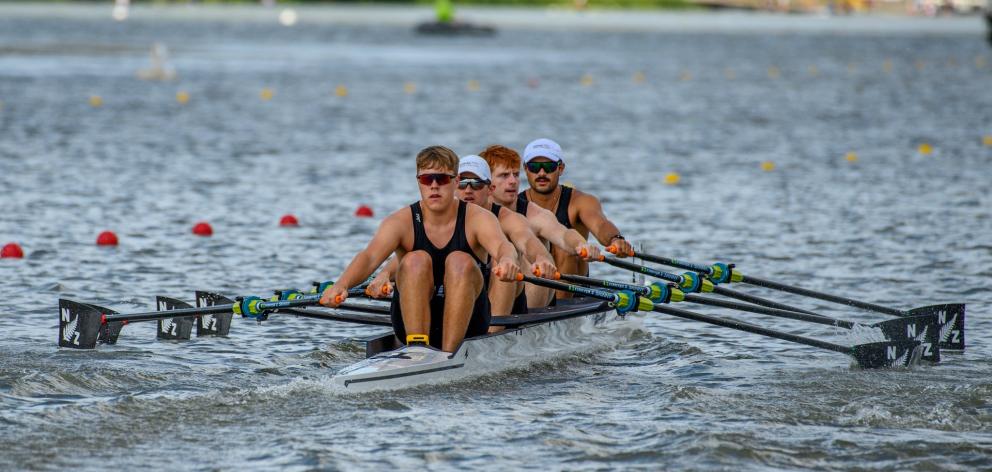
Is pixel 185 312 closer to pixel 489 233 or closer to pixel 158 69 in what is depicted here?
pixel 489 233

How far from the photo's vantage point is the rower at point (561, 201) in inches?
478

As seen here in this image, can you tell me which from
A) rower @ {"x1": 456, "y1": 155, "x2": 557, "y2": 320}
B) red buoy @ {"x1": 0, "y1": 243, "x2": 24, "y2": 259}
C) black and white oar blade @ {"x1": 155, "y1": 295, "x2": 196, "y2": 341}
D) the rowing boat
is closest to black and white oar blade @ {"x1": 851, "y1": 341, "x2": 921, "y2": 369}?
the rowing boat

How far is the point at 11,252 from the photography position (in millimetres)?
15023

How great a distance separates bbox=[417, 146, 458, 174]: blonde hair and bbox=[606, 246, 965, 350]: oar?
2.48 meters

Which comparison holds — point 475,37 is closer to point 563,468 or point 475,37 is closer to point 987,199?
point 987,199

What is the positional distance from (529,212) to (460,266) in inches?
89.1

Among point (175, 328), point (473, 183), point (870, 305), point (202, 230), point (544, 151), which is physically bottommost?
point (175, 328)

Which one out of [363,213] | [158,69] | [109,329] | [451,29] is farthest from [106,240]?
[451,29]

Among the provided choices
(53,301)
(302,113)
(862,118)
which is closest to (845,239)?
(53,301)

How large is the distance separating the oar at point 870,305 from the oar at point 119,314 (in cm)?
277

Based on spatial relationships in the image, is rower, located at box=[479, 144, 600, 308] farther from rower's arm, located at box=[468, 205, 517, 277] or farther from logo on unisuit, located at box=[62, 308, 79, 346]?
logo on unisuit, located at box=[62, 308, 79, 346]

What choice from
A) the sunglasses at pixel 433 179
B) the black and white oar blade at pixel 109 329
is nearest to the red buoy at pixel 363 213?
the black and white oar blade at pixel 109 329

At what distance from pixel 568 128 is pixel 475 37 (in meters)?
48.7

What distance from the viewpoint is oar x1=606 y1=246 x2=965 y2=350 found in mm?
11578
